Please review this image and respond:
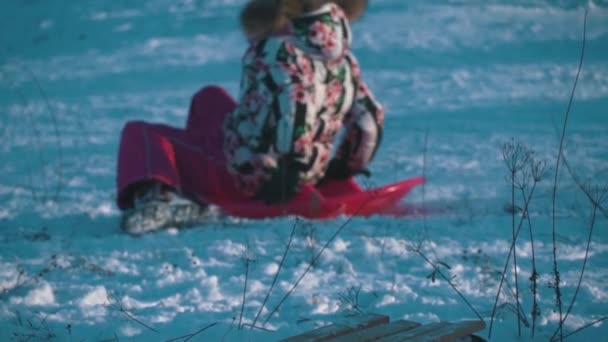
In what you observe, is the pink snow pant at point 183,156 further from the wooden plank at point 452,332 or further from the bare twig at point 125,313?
the wooden plank at point 452,332

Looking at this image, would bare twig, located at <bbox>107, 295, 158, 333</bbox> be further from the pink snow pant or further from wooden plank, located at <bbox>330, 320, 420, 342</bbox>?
the pink snow pant

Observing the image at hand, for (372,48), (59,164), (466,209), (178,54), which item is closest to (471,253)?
(466,209)

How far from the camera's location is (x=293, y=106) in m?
3.48

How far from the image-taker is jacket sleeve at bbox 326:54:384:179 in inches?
155

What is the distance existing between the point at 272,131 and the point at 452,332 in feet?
6.57

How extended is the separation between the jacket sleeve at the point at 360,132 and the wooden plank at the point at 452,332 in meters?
2.20

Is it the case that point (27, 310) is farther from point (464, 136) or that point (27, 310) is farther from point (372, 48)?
point (372, 48)

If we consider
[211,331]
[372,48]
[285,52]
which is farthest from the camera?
[372,48]

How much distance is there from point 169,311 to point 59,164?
3676 millimetres

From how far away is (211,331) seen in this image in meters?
2.11

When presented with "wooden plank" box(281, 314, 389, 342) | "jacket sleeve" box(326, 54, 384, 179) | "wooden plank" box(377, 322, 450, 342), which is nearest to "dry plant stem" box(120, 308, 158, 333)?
"wooden plank" box(281, 314, 389, 342)

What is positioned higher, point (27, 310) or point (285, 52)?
point (285, 52)

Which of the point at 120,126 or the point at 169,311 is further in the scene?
the point at 120,126

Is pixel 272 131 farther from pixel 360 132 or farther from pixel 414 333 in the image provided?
pixel 414 333
